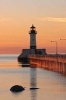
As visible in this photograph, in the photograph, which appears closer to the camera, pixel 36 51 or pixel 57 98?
pixel 57 98

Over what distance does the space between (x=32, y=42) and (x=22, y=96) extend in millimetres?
104557

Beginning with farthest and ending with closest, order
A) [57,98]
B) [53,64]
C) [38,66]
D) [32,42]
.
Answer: [32,42]
[38,66]
[53,64]
[57,98]

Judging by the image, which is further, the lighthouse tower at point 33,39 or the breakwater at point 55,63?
the lighthouse tower at point 33,39

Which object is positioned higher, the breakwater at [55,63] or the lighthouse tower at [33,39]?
the lighthouse tower at [33,39]

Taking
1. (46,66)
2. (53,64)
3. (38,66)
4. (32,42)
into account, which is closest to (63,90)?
(53,64)

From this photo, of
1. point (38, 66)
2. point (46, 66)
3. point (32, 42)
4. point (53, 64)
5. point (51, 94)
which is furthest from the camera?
point (32, 42)

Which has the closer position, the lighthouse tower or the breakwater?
the breakwater

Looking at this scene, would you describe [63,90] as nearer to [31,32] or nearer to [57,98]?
[57,98]

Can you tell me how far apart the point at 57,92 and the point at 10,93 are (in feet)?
18.7

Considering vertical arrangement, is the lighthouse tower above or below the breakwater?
above

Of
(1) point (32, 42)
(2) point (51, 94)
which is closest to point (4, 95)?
(2) point (51, 94)

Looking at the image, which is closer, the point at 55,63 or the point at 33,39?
the point at 55,63

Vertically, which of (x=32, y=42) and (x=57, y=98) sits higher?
(x=32, y=42)

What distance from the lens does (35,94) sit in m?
50.4
